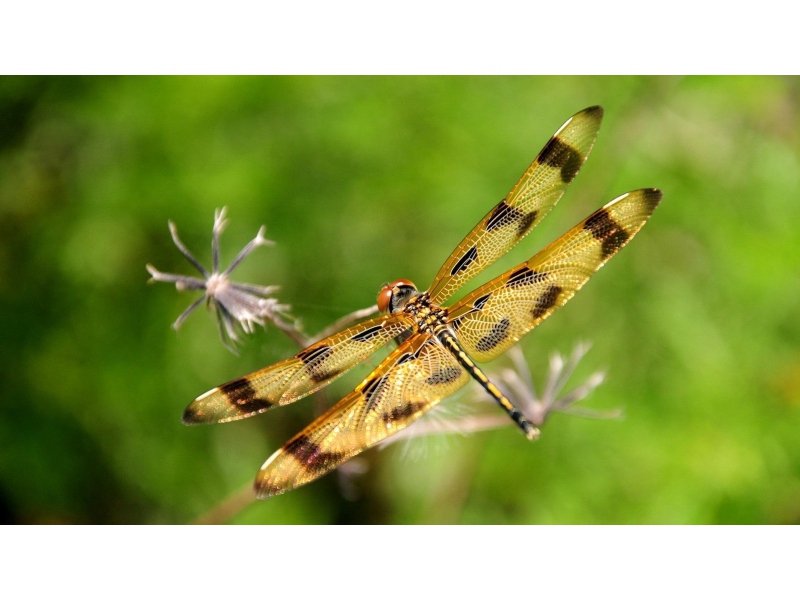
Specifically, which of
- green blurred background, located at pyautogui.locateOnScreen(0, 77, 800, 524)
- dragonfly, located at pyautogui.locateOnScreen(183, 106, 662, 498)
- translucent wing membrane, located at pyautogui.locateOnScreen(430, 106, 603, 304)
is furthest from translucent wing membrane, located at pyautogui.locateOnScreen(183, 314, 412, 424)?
green blurred background, located at pyautogui.locateOnScreen(0, 77, 800, 524)

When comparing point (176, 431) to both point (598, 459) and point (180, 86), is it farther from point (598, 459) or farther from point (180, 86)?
point (598, 459)

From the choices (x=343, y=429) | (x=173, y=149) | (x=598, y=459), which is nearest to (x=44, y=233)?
(x=173, y=149)

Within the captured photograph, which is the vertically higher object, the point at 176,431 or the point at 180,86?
the point at 180,86

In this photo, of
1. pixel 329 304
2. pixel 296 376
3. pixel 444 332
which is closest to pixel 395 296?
pixel 444 332

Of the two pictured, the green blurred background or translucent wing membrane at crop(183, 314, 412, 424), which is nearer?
translucent wing membrane at crop(183, 314, 412, 424)

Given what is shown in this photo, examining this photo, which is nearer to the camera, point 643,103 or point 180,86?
point 180,86

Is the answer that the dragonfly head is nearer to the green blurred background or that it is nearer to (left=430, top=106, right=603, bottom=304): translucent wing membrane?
(left=430, top=106, right=603, bottom=304): translucent wing membrane

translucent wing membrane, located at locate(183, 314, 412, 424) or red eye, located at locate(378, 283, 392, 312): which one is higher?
red eye, located at locate(378, 283, 392, 312)
